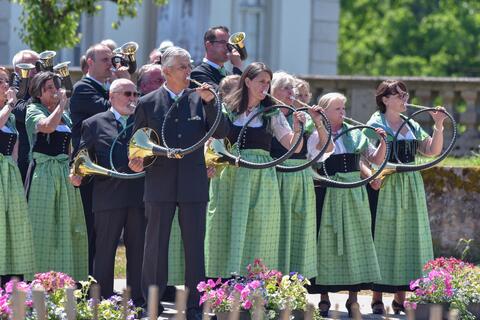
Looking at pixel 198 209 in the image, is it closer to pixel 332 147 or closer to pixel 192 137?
pixel 192 137

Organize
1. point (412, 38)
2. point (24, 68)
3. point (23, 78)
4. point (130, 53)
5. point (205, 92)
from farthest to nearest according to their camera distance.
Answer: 1. point (412, 38)
2. point (130, 53)
3. point (23, 78)
4. point (24, 68)
5. point (205, 92)

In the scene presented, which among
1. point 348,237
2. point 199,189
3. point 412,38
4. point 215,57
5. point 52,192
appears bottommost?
point 348,237

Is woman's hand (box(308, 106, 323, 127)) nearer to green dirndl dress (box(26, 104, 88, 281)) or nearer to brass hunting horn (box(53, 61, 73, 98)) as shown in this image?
green dirndl dress (box(26, 104, 88, 281))

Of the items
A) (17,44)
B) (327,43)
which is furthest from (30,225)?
(327,43)

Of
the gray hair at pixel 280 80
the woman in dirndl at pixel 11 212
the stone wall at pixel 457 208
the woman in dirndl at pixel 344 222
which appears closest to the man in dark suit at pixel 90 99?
the woman in dirndl at pixel 11 212

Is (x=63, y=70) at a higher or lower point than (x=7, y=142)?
higher

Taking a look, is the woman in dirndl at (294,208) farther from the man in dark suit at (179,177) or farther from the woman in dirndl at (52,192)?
the woman in dirndl at (52,192)

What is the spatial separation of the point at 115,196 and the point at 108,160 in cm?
25

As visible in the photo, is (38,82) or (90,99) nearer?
(38,82)

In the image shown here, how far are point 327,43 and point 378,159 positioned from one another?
11225 millimetres

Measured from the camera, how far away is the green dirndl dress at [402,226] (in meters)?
10.4

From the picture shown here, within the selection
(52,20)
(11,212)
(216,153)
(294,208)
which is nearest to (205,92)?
(216,153)

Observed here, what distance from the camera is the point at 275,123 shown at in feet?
32.1

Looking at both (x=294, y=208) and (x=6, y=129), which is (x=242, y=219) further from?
(x=6, y=129)
